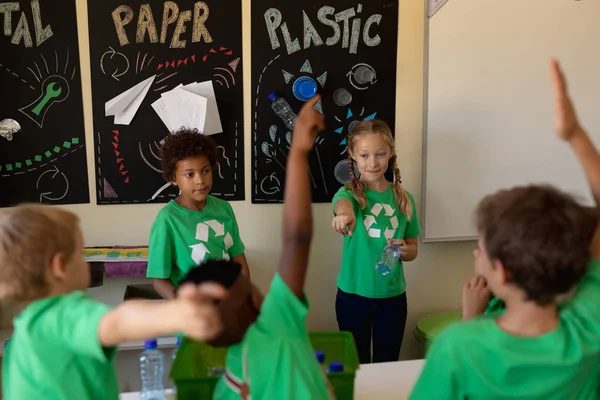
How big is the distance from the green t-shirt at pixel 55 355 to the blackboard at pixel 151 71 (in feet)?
5.18

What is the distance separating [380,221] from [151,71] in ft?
4.38

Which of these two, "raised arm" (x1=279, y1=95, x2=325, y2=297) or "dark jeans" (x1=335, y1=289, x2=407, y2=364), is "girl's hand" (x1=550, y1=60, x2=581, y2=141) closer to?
"raised arm" (x1=279, y1=95, x2=325, y2=297)

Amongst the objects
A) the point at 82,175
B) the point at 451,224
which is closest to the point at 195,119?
the point at 82,175

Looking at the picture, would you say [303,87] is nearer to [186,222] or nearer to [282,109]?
[282,109]

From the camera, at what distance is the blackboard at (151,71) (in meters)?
2.37

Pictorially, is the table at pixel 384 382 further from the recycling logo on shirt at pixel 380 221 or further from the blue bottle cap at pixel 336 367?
the recycling logo on shirt at pixel 380 221

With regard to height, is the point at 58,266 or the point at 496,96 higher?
the point at 496,96

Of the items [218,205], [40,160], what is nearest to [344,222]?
[218,205]

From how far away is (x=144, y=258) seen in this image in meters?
2.28

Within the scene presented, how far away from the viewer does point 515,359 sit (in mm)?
926

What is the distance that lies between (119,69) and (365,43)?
125 cm

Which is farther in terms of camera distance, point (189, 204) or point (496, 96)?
point (496, 96)

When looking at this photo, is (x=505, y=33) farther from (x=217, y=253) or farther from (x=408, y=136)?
(x=217, y=253)

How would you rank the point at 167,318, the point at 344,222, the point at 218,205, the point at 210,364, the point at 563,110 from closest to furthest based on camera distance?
the point at 167,318 → the point at 563,110 → the point at 210,364 → the point at 344,222 → the point at 218,205
